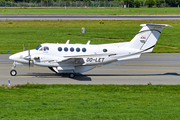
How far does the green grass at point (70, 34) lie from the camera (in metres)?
40.6

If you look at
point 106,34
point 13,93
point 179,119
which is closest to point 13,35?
point 106,34

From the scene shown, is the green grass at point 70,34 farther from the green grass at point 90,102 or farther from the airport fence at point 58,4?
the airport fence at point 58,4

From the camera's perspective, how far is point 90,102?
605 inches

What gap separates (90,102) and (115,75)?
8.74 meters

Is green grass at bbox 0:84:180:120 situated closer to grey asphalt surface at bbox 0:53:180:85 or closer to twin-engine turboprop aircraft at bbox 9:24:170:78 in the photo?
grey asphalt surface at bbox 0:53:180:85

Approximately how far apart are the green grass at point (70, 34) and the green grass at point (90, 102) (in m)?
17.7

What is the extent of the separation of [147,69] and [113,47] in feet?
Answer: 15.8

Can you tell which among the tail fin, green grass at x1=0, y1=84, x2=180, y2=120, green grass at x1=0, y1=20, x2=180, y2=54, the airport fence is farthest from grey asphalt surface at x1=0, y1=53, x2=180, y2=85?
the airport fence

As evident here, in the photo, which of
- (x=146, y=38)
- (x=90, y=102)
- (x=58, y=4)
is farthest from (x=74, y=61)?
(x=58, y=4)

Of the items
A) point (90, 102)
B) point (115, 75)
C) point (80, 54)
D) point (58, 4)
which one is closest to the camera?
point (90, 102)

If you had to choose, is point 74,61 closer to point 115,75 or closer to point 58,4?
point 115,75

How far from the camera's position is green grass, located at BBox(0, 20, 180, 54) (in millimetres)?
40606

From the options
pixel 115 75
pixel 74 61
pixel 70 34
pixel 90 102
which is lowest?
pixel 115 75

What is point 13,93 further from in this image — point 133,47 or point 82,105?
point 133,47
